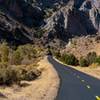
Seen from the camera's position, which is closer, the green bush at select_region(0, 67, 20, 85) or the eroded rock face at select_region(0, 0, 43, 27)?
the green bush at select_region(0, 67, 20, 85)

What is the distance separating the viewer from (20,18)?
179000mm

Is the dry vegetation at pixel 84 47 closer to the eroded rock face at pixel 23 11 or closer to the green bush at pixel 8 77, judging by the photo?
the eroded rock face at pixel 23 11

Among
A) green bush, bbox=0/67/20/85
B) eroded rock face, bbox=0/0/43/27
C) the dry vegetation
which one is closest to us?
green bush, bbox=0/67/20/85

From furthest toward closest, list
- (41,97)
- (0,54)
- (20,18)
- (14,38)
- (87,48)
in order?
(20,18) → (14,38) → (87,48) → (0,54) → (41,97)

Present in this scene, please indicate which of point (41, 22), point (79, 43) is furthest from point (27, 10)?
point (79, 43)

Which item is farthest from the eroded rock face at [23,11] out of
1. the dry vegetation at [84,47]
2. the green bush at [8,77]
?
the green bush at [8,77]

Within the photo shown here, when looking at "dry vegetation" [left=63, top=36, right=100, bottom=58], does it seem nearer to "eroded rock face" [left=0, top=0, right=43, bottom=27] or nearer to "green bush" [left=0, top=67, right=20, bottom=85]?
"eroded rock face" [left=0, top=0, right=43, bottom=27]

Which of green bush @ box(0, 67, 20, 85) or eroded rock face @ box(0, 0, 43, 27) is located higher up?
eroded rock face @ box(0, 0, 43, 27)

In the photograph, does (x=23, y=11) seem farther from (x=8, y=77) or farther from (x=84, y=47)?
(x=8, y=77)

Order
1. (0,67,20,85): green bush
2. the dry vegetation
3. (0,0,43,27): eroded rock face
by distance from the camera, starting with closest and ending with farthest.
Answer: (0,67,20,85): green bush
the dry vegetation
(0,0,43,27): eroded rock face

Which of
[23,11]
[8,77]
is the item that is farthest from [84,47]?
[23,11]

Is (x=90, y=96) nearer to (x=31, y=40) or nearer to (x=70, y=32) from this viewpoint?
(x=31, y=40)

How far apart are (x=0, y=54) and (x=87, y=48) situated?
49891 mm

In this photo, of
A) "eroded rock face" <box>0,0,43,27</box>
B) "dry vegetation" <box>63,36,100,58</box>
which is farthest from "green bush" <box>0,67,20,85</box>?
"eroded rock face" <box>0,0,43,27</box>
